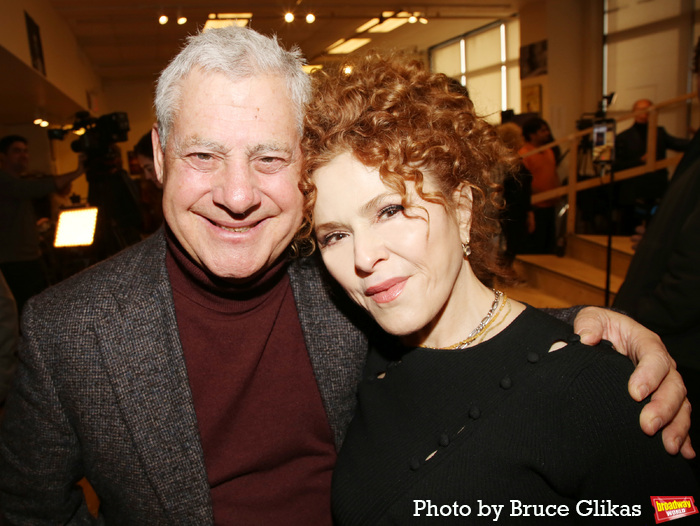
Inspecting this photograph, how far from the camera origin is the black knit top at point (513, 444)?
39.8 inches

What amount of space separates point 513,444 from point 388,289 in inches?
17.0

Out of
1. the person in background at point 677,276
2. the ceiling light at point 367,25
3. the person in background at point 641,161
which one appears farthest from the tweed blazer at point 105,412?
the ceiling light at point 367,25

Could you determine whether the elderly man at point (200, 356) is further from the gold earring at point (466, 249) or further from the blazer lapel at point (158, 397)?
the gold earring at point (466, 249)

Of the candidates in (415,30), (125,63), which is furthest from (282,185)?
(125,63)

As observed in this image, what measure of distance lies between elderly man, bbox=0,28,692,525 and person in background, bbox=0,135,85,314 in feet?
8.82

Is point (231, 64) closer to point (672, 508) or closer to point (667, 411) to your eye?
point (667, 411)

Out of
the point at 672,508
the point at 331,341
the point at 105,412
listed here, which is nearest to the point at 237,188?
the point at 331,341

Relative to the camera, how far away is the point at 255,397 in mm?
1478

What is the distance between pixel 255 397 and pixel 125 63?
498 inches

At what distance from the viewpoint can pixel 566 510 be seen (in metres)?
1.05

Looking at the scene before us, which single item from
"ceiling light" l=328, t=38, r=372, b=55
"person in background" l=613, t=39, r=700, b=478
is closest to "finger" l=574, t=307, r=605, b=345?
"person in background" l=613, t=39, r=700, b=478

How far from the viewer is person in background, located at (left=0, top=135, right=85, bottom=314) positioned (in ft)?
12.4

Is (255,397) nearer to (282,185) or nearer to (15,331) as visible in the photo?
(282,185)

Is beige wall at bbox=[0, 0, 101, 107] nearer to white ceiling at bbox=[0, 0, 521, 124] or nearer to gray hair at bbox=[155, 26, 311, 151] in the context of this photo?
white ceiling at bbox=[0, 0, 521, 124]
